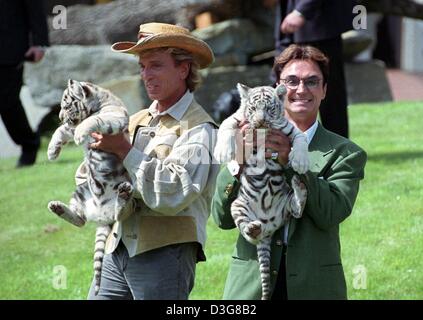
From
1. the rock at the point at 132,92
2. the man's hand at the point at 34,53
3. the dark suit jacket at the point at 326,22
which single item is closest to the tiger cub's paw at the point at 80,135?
the dark suit jacket at the point at 326,22

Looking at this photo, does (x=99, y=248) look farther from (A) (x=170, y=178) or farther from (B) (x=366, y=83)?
(B) (x=366, y=83)

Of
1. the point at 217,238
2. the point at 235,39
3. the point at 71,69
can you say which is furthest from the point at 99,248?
the point at 235,39

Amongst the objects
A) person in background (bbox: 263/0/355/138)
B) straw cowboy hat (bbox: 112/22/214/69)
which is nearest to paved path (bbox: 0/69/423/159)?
person in background (bbox: 263/0/355/138)

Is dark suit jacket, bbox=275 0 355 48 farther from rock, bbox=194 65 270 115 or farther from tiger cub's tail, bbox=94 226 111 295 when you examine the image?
tiger cub's tail, bbox=94 226 111 295

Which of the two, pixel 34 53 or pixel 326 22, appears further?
pixel 34 53

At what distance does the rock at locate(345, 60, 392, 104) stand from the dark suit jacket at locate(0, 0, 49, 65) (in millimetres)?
4268

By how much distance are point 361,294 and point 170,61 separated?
2313 mm

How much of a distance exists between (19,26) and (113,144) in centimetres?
524

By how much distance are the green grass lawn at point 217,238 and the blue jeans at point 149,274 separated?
0.86m

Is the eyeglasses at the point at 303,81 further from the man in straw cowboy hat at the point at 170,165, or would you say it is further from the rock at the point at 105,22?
the rock at the point at 105,22

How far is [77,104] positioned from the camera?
13.0 ft

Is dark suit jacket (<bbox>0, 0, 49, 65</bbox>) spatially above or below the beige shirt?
below

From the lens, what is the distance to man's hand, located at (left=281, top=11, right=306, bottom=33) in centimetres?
744
